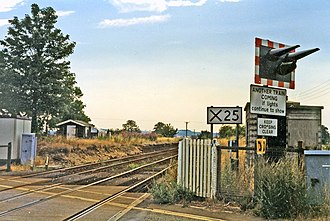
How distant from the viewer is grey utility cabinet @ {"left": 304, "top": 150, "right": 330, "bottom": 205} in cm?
879

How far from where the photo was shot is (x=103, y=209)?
10375mm

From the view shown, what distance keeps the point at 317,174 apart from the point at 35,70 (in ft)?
119

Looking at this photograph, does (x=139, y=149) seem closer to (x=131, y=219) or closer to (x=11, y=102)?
(x=11, y=102)

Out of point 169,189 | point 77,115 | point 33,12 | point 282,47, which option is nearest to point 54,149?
point 33,12

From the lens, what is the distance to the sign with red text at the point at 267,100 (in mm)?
9219

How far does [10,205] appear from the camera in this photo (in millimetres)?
10812

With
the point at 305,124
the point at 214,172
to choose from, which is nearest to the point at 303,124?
the point at 305,124

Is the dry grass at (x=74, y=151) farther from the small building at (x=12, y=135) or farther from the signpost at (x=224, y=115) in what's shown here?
the signpost at (x=224, y=115)

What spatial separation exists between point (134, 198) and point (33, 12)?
36158 mm

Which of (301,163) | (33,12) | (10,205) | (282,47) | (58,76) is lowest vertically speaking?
(10,205)

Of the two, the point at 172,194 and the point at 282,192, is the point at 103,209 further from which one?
the point at 282,192

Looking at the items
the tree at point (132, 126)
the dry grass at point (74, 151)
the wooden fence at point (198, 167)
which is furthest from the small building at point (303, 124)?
the tree at point (132, 126)

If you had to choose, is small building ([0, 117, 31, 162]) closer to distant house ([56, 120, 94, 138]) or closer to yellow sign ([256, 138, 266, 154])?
yellow sign ([256, 138, 266, 154])

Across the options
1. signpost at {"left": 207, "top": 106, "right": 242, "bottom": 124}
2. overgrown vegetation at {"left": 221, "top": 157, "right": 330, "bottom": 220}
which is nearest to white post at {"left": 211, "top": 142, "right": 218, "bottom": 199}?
overgrown vegetation at {"left": 221, "top": 157, "right": 330, "bottom": 220}
